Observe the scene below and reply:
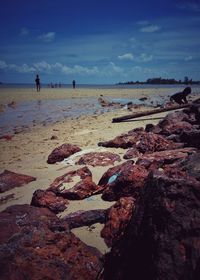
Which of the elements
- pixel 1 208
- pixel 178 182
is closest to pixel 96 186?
pixel 1 208

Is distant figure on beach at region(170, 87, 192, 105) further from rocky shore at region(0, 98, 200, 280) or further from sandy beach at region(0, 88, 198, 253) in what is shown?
rocky shore at region(0, 98, 200, 280)

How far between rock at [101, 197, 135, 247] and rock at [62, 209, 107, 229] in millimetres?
Answer: 218

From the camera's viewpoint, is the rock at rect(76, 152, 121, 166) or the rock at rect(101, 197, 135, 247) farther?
the rock at rect(76, 152, 121, 166)

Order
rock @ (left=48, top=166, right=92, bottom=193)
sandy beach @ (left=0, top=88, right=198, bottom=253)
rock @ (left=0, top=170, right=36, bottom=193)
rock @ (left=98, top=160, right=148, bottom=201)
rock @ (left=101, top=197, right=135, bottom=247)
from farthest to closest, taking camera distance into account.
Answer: rock @ (left=0, top=170, right=36, bottom=193), rock @ (left=48, top=166, right=92, bottom=193), sandy beach @ (left=0, top=88, right=198, bottom=253), rock @ (left=98, top=160, right=148, bottom=201), rock @ (left=101, top=197, right=135, bottom=247)

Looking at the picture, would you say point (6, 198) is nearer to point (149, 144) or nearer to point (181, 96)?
point (149, 144)

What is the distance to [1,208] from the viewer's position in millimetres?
4387

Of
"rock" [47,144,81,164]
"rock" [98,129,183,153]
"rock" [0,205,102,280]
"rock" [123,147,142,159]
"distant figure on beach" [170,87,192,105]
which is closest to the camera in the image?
"rock" [0,205,102,280]

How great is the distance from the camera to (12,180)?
210 inches

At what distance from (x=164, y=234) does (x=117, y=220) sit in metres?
1.31

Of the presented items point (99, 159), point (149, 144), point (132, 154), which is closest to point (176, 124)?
point (149, 144)

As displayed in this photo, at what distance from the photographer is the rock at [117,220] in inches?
124

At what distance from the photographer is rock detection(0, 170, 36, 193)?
17.0 feet

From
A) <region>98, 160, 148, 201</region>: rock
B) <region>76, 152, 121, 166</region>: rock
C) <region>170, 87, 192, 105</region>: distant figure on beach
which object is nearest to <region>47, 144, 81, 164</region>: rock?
<region>76, 152, 121, 166</region>: rock

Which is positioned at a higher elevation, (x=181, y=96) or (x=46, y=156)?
(x=181, y=96)
